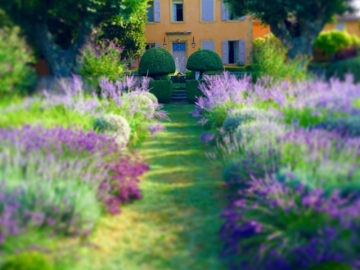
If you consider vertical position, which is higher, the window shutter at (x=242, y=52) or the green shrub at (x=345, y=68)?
the window shutter at (x=242, y=52)

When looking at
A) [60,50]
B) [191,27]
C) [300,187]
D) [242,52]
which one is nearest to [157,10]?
[191,27]

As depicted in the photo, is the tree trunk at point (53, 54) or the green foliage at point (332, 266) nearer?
the green foliage at point (332, 266)

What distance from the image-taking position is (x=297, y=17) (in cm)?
1046

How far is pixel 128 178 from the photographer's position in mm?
7281

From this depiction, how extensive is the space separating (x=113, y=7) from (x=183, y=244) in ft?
26.3

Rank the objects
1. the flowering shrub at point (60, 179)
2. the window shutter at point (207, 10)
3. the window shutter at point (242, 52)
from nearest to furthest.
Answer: the flowering shrub at point (60, 179)
the window shutter at point (242, 52)
the window shutter at point (207, 10)

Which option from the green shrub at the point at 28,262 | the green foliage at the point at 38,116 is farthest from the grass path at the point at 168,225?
the green foliage at the point at 38,116

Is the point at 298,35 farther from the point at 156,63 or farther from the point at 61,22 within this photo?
the point at 156,63

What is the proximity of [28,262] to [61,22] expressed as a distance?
6888 mm

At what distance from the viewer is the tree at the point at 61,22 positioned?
8656 millimetres

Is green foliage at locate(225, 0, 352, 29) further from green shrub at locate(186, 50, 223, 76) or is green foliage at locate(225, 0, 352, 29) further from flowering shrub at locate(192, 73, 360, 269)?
green shrub at locate(186, 50, 223, 76)

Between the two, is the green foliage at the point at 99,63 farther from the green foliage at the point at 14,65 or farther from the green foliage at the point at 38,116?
the green foliage at the point at 14,65

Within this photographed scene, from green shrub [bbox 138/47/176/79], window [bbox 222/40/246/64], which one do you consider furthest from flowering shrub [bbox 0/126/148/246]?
window [bbox 222/40/246/64]

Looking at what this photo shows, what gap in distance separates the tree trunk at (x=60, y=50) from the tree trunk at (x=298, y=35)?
183 inches
